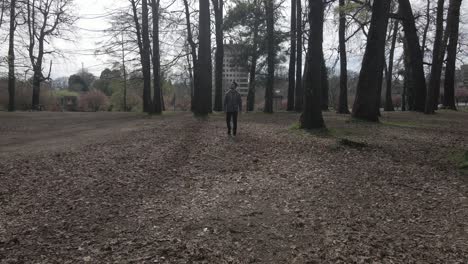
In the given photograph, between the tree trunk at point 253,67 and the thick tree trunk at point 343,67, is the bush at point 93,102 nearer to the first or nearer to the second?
the tree trunk at point 253,67

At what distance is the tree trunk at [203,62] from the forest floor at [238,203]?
26.7ft

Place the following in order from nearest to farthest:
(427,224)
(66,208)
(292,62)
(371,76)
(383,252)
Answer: (383,252) → (427,224) → (66,208) → (371,76) → (292,62)

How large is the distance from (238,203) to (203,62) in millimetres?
13010

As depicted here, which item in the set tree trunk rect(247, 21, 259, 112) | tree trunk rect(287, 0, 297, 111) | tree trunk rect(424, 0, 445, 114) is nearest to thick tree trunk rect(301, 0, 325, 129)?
tree trunk rect(424, 0, 445, 114)

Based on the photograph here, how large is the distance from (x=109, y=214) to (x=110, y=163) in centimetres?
303

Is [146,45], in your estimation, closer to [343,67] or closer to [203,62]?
[203,62]

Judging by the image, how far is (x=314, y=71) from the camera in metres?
11.6

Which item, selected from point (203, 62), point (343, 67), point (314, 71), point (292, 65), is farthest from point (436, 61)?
point (203, 62)

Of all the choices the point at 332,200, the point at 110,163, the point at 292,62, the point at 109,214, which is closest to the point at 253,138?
the point at 110,163

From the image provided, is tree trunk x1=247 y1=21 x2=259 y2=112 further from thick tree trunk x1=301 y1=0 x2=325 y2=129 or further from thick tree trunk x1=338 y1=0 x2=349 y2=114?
thick tree trunk x1=301 y1=0 x2=325 y2=129

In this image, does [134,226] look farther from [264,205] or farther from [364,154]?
[364,154]

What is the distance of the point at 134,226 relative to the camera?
4.80m

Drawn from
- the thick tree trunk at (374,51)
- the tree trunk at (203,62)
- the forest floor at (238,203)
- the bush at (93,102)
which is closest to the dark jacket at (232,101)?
the forest floor at (238,203)

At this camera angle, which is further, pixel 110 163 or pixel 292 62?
pixel 292 62
